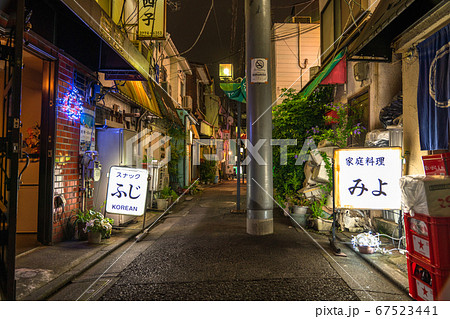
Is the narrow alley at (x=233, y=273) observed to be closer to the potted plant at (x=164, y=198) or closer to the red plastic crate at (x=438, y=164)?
the red plastic crate at (x=438, y=164)

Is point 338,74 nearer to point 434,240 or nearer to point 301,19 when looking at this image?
point 434,240

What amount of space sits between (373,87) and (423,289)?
561 centimetres

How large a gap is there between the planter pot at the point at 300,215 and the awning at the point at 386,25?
14.0ft

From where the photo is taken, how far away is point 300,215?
8508 millimetres

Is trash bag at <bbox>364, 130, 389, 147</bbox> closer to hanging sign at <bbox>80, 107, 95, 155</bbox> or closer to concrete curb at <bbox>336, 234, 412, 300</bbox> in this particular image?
concrete curb at <bbox>336, 234, 412, 300</bbox>

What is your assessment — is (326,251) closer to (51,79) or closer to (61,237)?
(61,237)

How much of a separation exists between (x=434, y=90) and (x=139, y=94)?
9.12 metres

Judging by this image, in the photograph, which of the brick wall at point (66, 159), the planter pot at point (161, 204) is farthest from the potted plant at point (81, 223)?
the planter pot at point (161, 204)

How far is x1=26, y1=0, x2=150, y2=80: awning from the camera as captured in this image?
538 centimetres

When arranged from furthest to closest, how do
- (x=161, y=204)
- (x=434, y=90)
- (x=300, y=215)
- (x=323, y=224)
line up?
(x=161, y=204), (x=300, y=215), (x=323, y=224), (x=434, y=90)

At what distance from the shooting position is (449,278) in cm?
307

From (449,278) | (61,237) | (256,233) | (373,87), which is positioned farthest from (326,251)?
(61,237)

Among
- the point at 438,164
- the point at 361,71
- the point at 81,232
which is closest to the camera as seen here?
the point at 438,164

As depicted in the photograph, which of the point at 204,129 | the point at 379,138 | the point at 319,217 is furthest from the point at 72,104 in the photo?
the point at 204,129
